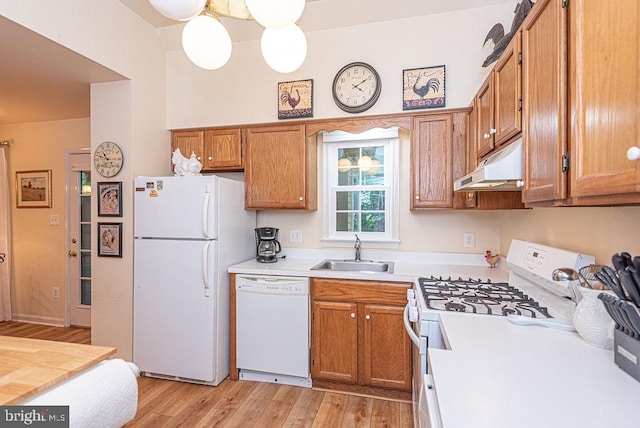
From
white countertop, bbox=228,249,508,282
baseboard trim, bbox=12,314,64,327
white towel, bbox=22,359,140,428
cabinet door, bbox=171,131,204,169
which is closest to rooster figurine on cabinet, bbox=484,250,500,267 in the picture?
white countertop, bbox=228,249,508,282

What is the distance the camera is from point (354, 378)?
2.35 meters

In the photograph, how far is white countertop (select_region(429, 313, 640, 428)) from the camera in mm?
708

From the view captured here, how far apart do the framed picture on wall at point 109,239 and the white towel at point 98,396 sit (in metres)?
1.93

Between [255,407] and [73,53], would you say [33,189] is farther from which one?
[255,407]

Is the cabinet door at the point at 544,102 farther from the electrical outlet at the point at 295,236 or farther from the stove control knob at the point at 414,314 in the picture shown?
the electrical outlet at the point at 295,236

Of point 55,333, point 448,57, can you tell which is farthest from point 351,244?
point 55,333

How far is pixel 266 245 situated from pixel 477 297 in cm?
178

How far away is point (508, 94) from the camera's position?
158cm

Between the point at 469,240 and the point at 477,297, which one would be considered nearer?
the point at 477,297

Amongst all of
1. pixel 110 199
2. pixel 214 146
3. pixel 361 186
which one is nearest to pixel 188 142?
pixel 214 146

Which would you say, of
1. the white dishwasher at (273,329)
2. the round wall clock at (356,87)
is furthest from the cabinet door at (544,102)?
the white dishwasher at (273,329)

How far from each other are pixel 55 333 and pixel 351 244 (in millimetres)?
3480

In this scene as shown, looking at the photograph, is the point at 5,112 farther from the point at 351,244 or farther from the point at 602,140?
the point at 602,140

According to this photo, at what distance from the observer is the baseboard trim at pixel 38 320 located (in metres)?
3.86
